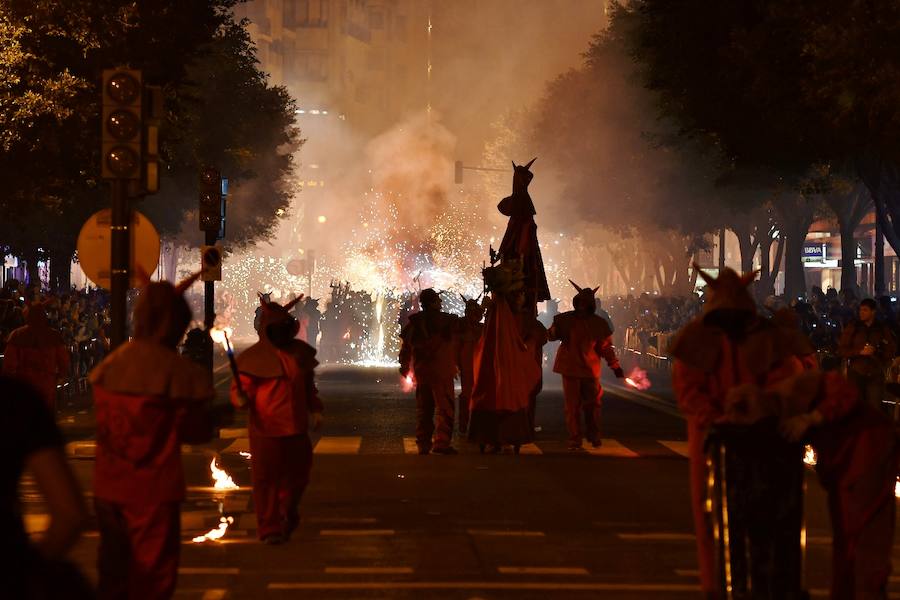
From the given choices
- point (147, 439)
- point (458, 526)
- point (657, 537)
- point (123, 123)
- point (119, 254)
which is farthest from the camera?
point (119, 254)

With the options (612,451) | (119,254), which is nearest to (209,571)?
(119,254)

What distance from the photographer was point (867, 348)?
17.1 meters

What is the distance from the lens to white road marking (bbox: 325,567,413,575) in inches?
412

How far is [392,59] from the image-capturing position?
177500 mm

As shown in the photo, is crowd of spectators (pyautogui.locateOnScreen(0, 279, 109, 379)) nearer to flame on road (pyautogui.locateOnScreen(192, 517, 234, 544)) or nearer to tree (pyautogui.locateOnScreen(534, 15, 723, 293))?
flame on road (pyautogui.locateOnScreen(192, 517, 234, 544))

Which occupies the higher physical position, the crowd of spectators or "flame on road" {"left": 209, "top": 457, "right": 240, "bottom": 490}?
the crowd of spectators

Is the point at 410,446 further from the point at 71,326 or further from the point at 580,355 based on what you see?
the point at 71,326

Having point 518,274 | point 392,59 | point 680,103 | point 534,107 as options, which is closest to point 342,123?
point 392,59

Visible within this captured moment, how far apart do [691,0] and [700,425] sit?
1930cm

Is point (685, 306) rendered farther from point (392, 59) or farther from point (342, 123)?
point (392, 59)

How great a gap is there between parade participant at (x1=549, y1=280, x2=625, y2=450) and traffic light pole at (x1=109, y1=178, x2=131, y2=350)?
6136mm

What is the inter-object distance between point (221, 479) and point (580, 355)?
482 centimetres

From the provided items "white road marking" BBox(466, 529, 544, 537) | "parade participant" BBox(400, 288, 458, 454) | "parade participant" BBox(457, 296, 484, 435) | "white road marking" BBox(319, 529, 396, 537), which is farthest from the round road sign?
"parade participant" BBox(457, 296, 484, 435)

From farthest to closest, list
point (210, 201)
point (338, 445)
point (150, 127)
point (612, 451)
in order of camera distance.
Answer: point (210, 201) < point (338, 445) < point (612, 451) < point (150, 127)
